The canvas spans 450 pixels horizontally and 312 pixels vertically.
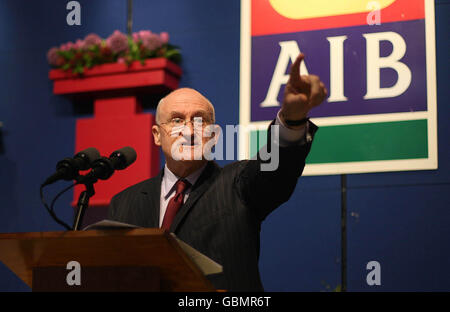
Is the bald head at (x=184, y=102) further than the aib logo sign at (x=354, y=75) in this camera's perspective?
No

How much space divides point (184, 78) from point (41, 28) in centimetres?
118

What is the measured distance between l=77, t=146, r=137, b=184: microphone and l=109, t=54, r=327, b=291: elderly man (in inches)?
12.2

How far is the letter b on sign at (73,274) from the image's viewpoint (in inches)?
62.6

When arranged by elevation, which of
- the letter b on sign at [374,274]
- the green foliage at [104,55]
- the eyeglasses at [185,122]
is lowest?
the letter b on sign at [374,274]

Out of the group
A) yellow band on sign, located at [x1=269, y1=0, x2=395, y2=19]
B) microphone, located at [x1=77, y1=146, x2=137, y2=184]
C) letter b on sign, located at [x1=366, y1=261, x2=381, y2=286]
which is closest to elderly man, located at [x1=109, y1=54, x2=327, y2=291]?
microphone, located at [x1=77, y1=146, x2=137, y2=184]

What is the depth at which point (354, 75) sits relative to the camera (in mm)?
3561

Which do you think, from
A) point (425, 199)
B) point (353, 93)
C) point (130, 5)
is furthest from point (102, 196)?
point (425, 199)

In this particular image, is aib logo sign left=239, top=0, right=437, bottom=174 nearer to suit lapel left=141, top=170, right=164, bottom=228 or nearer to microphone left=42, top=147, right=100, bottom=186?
suit lapel left=141, top=170, right=164, bottom=228

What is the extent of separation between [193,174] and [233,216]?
308 mm

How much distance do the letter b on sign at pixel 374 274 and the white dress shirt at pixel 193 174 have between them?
A: 4.74 feet

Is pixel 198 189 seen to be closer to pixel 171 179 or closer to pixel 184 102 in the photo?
pixel 171 179

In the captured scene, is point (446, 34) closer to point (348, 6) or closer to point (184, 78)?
point (348, 6)

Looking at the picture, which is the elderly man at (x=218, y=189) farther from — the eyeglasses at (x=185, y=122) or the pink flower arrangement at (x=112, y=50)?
the pink flower arrangement at (x=112, y=50)

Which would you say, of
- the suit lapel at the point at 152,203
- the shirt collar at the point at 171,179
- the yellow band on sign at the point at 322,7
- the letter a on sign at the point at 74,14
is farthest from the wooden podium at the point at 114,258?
the letter a on sign at the point at 74,14
